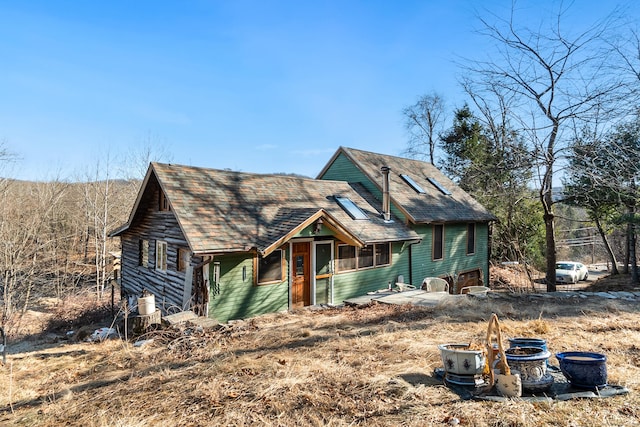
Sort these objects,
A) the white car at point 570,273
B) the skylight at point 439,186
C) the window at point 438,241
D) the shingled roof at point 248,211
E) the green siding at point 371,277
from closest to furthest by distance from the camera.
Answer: the shingled roof at point 248,211 → the green siding at point 371,277 → the window at point 438,241 → the skylight at point 439,186 → the white car at point 570,273

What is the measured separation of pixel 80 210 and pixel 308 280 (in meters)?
21.1

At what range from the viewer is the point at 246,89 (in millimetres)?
15609

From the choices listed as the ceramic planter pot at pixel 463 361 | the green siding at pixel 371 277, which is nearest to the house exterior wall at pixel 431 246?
the green siding at pixel 371 277

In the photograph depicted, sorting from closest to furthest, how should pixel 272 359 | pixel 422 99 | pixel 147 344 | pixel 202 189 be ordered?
pixel 272 359 → pixel 147 344 → pixel 202 189 → pixel 422 99

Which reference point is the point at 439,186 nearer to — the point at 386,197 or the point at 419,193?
the point at 419,193

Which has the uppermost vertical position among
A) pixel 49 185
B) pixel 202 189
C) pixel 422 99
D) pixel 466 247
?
pixel 422 99

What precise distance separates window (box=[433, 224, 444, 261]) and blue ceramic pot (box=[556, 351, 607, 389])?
12.1 meters

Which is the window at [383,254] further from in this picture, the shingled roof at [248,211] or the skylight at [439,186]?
the skylight at [439,186]

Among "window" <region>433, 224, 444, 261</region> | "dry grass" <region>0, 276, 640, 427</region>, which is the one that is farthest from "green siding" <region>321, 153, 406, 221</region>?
"dry grass" <region>0, 276, 640, 427</region>

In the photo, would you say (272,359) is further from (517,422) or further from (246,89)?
(246,89)

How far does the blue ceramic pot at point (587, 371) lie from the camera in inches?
163

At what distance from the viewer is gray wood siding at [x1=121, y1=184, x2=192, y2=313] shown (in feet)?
35.6

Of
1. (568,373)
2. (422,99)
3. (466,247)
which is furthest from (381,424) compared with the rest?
(422,99)

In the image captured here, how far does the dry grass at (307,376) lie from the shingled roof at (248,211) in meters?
2.31
